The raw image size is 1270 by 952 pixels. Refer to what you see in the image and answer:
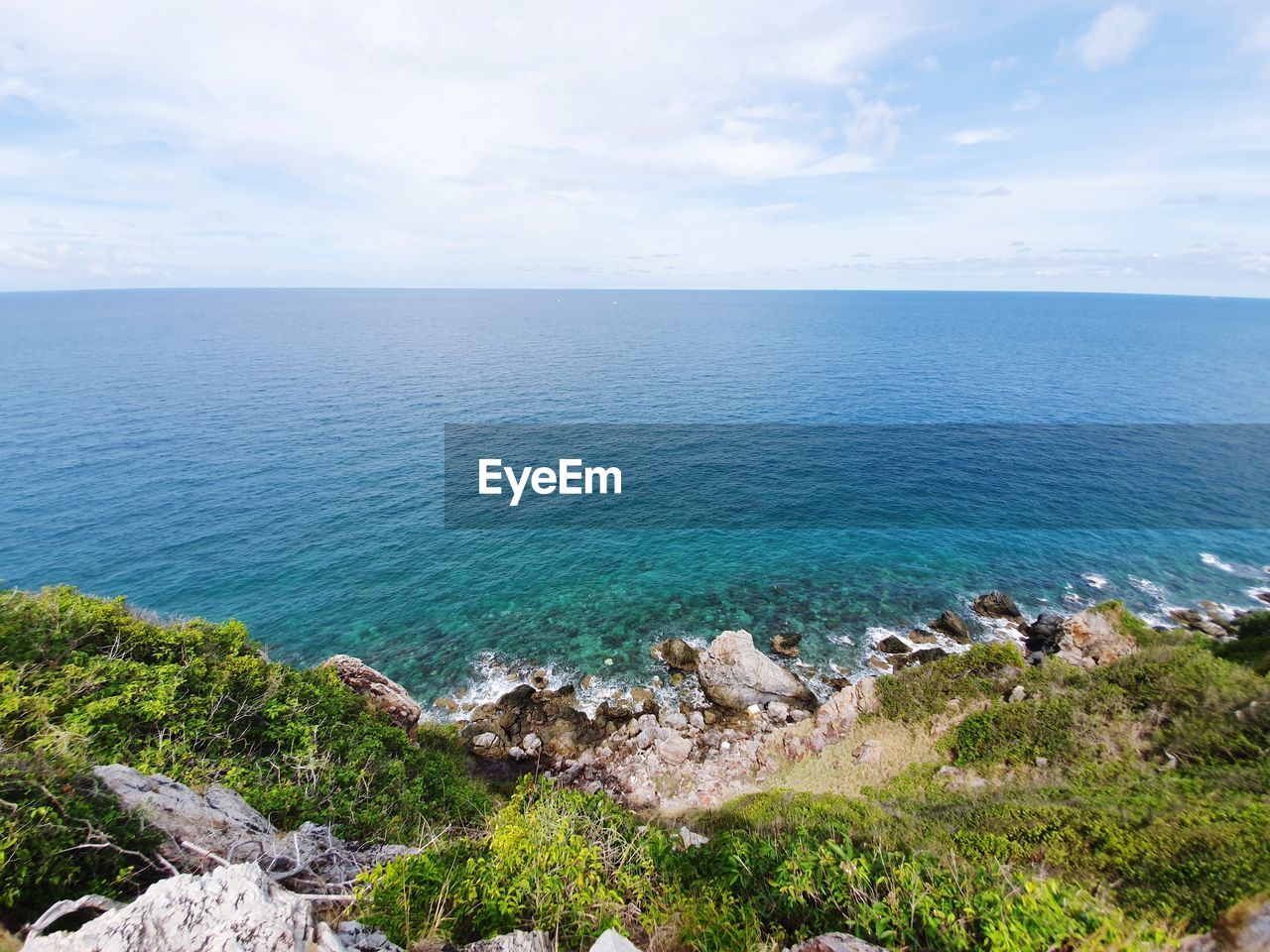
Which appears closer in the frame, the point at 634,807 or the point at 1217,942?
the point at 1217,942

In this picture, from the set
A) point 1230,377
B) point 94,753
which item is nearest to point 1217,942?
point 94,753

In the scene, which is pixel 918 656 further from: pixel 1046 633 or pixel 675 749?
pixel 675 749

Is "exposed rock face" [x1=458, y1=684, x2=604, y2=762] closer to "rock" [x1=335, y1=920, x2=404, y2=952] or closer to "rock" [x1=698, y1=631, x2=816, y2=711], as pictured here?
"rock" [x1=698, y1=631, x2=816, y2=711]

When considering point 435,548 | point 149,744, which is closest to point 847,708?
point 149,744

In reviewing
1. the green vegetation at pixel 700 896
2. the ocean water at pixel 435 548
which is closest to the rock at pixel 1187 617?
the ocean water at pixel 435 548

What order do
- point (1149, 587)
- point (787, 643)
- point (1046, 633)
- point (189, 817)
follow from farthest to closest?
point (1149, 587)
point (787, 643)
point (1046, 633)
point (189, 817)

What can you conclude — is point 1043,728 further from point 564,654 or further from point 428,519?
point 428,519
